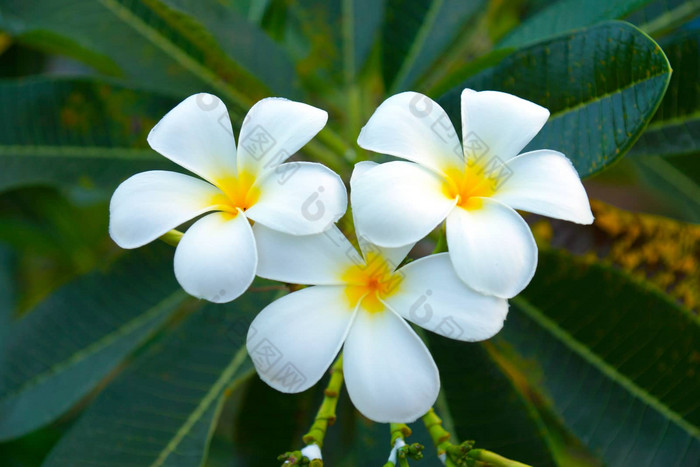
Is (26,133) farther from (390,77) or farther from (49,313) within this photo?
(390,77)

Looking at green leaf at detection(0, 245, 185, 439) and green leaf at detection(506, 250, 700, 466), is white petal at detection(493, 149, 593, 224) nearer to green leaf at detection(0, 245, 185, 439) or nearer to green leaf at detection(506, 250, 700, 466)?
green leaf at detection(506, 250, 700, 466)

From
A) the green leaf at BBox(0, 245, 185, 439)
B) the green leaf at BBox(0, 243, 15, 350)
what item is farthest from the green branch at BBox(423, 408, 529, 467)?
the green leaf at BBox(0, 243, 15, 350)

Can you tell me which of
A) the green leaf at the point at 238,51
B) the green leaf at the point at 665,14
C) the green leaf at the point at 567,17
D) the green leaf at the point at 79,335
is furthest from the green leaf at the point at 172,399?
the green leaf at the point at 665,14

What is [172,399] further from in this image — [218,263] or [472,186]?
[472,186]

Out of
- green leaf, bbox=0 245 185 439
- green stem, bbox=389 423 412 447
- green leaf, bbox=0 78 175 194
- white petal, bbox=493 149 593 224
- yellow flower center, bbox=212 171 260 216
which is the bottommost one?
green leaf, bbox=0 245 185 439

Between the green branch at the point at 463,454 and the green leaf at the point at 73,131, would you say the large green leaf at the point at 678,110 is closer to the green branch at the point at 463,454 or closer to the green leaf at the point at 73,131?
the green branch at the point at 463,454

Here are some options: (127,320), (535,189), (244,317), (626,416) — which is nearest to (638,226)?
(626,416)
